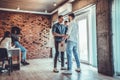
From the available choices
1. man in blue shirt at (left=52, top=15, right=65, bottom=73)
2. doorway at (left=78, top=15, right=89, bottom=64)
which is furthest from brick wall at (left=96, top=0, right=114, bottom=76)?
doorway at (left=78, top=15, right=89, bottom=64)

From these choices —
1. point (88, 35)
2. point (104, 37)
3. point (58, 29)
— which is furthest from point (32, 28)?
point (104, 37)

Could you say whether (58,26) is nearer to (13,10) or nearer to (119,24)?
(119,24)

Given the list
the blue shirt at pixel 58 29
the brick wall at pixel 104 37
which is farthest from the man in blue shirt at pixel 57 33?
the brick wall at pixel 104 37

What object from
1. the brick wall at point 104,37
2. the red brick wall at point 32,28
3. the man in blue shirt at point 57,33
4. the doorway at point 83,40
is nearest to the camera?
the brick wall at point 104,37

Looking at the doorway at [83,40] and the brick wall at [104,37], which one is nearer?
the brick wall at [104,37]

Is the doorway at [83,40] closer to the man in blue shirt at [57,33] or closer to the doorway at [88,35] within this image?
the doorway at [88,35]

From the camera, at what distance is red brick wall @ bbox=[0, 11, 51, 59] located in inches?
287

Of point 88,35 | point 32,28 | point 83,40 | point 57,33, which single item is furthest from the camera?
point 32,28

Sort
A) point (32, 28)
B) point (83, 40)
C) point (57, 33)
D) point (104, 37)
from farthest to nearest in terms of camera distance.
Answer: point (32, 28), point (83, 40), point (57, 33), point (104, 37)

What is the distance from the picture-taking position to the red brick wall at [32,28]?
729 cm

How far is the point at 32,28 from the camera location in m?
7.72

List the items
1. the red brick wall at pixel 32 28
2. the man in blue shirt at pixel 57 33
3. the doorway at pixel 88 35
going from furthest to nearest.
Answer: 1. the red brick wall at pixel 32 28
2. the doorway at pixel 88 35
3. the man in blue shirt at pixel 57 33

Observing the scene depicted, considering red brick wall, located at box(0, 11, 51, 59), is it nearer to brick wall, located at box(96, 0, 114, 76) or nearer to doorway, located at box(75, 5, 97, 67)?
doorway, located at box(75, 5, 97, 67)

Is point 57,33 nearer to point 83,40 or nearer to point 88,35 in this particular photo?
point 88,35
